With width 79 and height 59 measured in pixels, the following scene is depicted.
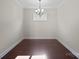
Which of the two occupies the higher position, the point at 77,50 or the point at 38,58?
the point at 77,50

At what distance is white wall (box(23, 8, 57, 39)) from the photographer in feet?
24.2

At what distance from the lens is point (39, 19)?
7465 mm

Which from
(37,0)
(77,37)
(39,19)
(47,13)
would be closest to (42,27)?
(39,19)

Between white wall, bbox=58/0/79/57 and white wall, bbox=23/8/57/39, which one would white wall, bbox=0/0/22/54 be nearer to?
white wall, bbox=58/0/79/57

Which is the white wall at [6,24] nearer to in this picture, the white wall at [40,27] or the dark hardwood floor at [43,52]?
the dark hardwood floor at [43,52]

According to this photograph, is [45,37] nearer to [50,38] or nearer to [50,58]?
[50,38]

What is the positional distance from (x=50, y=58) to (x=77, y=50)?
92 centimetres

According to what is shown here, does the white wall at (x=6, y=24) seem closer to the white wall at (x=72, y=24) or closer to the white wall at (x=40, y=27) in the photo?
the white wall at (x=72, y=24)

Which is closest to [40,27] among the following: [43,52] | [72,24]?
[43,52]

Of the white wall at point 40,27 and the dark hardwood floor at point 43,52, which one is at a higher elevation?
the white wall at point 40,27

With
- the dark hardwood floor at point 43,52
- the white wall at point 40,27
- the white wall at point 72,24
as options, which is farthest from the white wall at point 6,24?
the white wall at point 40,27

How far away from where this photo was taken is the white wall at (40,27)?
24.2 ft

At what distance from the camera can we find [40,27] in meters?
7.43

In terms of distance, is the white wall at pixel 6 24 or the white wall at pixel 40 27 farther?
the white wall at pixel 40 27
